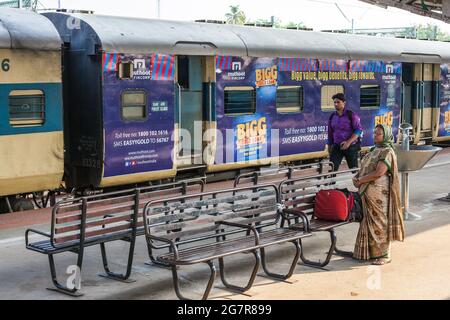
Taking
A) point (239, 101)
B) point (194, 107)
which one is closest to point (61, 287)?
point (194, 107)

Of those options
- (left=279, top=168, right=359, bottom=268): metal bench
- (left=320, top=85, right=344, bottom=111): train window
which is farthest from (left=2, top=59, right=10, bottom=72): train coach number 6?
(left=320, top=85, right=344, bottom=111): train window

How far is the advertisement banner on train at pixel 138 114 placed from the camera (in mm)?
10539

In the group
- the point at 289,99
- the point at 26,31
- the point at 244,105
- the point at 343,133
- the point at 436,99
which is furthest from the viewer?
the point at 436,99

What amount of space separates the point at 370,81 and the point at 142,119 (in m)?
6.97

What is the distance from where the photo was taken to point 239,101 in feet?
42.1

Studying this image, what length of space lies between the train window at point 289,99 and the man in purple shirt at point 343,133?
3426mm

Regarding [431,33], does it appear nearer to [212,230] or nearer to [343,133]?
[343,133]

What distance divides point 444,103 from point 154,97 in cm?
1082

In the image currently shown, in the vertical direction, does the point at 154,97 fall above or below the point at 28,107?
above

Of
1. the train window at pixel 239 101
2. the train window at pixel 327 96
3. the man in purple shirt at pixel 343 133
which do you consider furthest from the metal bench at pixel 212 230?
the train window at pixel 327 96

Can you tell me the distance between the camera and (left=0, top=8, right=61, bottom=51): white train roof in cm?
953

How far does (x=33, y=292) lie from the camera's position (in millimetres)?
6270

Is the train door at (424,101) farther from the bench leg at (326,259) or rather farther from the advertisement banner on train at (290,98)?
the bench leg at (326,259)

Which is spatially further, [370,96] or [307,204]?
[370,96]
